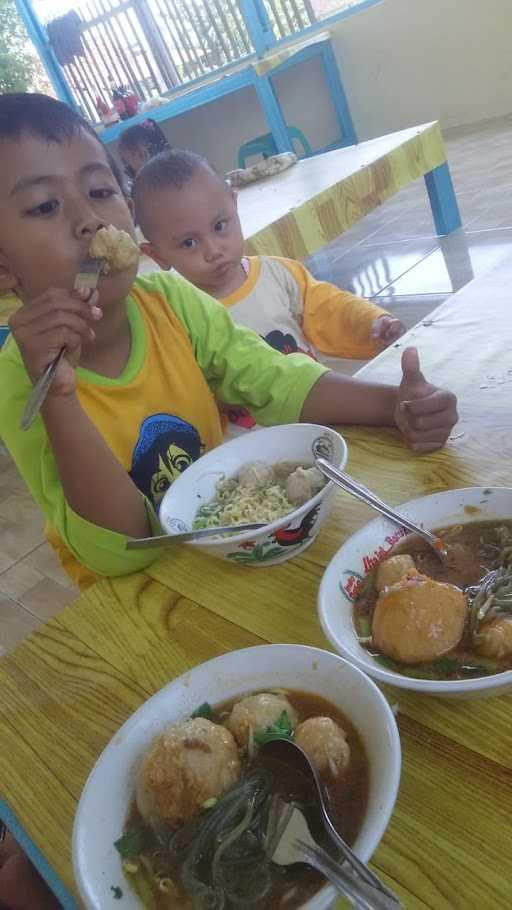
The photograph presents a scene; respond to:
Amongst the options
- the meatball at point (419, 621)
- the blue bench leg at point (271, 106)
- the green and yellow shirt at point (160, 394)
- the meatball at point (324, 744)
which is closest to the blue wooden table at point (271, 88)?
the blue bench leg at point (271, 106)

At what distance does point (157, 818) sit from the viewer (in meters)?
0.52

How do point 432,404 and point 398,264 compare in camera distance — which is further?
point 398,264

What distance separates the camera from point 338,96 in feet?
20.3

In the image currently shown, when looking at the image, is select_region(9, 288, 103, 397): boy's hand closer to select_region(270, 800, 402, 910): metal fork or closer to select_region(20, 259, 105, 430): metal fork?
select_region(20, 259, 105, 430): metal fork

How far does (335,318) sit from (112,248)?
1.04m

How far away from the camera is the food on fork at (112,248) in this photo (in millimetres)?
963

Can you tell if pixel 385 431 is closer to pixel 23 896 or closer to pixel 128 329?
pixel 128 329

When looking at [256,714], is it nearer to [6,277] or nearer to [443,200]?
[6,277]

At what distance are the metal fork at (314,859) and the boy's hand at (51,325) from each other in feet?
2.13

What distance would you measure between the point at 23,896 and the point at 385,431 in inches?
37.7

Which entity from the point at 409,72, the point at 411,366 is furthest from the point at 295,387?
the point at 409,72

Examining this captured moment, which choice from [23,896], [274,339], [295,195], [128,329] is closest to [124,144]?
[295,195]

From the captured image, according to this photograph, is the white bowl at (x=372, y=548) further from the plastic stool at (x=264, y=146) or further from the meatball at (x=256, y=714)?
the plastic stool at (x=264, y=146)

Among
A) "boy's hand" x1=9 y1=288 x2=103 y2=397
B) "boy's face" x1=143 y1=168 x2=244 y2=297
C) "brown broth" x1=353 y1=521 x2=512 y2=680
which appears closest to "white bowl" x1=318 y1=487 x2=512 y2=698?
"brown broth" x1=353 y1=521 x2=512 y2=680
